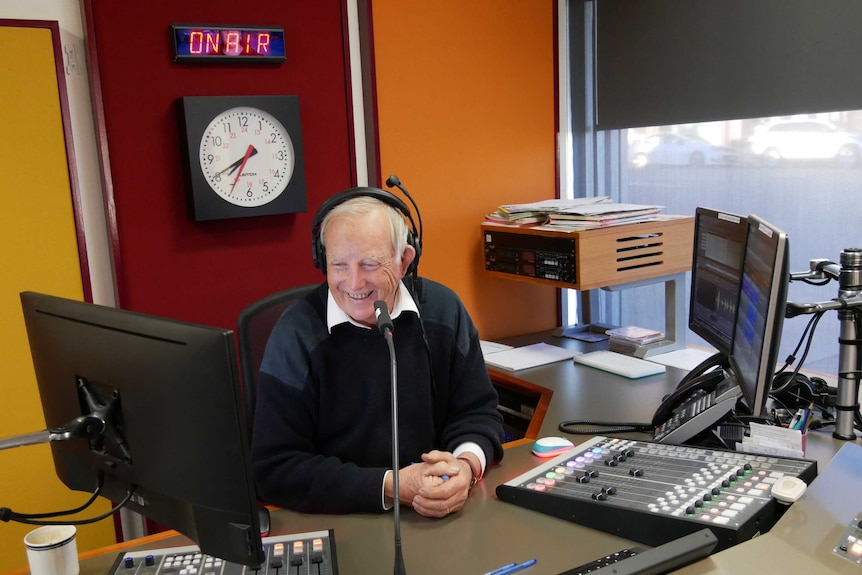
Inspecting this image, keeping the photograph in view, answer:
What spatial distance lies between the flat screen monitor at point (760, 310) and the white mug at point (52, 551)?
1.25 metres

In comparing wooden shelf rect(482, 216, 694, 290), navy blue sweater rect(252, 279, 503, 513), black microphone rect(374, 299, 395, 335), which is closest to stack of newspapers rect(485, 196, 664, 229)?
wooden shelf rect(482, 216, 694, 290)

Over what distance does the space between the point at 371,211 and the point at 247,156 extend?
97 cm

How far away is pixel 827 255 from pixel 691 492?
58.4 inches

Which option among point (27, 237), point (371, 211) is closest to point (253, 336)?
point (371, 211)

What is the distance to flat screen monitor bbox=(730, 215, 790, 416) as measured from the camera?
142 centimetres

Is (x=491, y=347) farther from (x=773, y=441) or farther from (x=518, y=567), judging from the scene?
(x=518, y=567)

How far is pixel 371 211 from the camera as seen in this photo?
5.54ft

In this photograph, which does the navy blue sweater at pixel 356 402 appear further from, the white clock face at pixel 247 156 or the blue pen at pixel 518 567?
the white clock face at pixel 247 156

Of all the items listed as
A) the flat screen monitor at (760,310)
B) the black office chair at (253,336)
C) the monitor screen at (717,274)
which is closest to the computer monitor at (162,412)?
the black office chair at (253,336)

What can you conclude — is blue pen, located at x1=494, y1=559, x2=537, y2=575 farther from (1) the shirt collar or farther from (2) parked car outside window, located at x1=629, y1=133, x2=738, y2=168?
(2) parked car outside window, located at x1=629, y1=133, x2=738, y2=168

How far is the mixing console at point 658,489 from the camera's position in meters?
1.24

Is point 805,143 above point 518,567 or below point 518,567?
above

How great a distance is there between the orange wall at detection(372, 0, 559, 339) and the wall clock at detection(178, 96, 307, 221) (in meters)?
0.36

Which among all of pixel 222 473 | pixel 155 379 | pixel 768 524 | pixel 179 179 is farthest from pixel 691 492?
pixel 179 179
